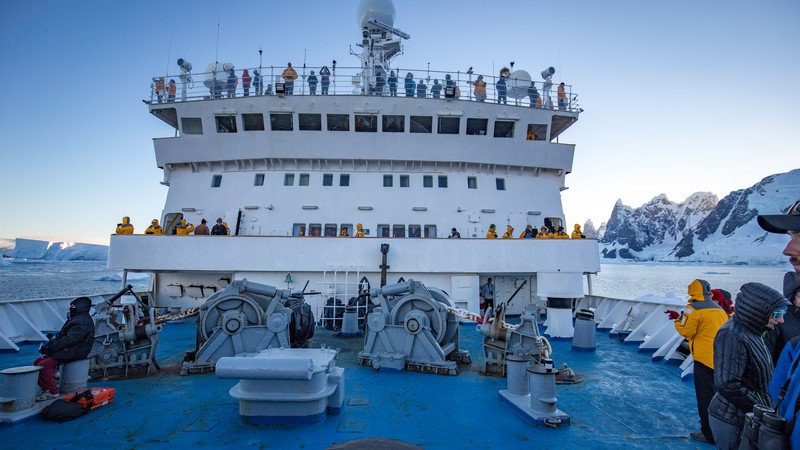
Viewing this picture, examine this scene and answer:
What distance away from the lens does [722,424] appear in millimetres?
2723

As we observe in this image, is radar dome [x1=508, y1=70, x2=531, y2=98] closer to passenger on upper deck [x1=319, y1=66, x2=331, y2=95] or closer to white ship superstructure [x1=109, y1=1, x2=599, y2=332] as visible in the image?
white ship superstructure [x1=109, y1=1, x2=599, y2=332]

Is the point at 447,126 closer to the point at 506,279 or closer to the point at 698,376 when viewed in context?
the point at 506,279

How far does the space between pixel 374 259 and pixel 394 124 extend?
5.32m

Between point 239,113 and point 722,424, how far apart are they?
14.5 m

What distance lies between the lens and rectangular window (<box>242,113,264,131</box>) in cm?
1389

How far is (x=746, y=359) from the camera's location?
8.83ft

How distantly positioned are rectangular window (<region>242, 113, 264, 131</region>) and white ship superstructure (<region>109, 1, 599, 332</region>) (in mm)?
50

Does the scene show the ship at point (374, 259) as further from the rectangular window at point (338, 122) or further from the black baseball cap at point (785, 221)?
the black baseball cap at point (785, 221)

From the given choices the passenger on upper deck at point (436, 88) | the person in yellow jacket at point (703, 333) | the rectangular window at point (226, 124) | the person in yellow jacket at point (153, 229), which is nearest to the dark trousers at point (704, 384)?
the person in yellow jacket at point (703, 333)

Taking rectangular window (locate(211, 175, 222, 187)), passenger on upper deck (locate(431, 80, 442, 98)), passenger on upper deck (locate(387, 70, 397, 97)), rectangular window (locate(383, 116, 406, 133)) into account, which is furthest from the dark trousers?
rectangular window (locate(211, 175, 222, 187))

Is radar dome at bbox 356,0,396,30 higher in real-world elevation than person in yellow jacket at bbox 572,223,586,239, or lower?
higher

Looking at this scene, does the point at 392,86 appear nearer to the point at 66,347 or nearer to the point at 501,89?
the point at 501,89

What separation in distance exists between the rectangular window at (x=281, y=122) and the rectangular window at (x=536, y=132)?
8.80 meters

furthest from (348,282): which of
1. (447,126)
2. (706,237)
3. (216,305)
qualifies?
(706,237)
